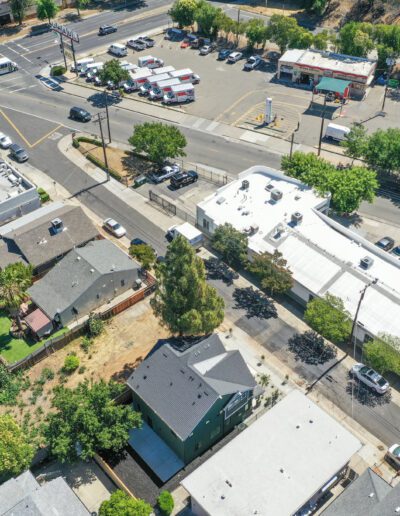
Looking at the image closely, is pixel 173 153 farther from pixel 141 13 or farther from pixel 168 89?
pixel 141 13

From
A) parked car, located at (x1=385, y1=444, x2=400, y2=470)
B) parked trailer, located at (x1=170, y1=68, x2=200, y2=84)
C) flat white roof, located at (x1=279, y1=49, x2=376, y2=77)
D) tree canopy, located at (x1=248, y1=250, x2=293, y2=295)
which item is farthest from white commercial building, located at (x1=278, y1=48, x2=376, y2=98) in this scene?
parked car, located at (x1=385, y1=444, x2=400, y2=470)

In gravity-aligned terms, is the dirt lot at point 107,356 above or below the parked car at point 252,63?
below

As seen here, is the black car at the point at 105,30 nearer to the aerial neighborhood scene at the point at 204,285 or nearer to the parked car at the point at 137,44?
the parked car at the point at 137,44

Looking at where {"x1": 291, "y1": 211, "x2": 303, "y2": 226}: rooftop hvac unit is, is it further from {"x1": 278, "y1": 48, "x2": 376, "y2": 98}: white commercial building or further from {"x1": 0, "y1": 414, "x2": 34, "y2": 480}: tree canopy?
{"x1": 278, "y1": 48, "x2": 376, "y2": 98}: white commercial building

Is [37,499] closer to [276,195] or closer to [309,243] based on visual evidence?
[309,243]

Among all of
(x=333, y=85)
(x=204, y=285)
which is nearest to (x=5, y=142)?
(x=204, y=285)

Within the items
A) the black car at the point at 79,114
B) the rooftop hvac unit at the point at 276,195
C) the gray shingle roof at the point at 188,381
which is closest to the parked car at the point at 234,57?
the black car at the point at 79,114
